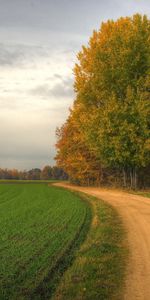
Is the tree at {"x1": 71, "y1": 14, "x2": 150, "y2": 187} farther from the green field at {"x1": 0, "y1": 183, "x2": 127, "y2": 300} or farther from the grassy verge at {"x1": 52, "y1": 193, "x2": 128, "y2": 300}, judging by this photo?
the grassy verge at {"x1": 52, "y1": 193, "x2": 128, "y2": 300}

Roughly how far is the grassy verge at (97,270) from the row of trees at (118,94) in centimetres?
2333

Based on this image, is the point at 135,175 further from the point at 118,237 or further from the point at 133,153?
the point at 118,237

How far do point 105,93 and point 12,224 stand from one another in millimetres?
26586

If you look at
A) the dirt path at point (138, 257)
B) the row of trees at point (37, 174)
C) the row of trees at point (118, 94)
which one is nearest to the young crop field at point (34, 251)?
the dirt path at point (138, 257)

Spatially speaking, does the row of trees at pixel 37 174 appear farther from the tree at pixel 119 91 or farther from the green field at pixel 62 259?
the green field at pixel 62 259

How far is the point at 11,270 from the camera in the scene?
30.7ft

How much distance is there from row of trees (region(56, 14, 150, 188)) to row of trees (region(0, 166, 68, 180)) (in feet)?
253

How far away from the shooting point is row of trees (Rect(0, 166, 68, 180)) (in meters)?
124

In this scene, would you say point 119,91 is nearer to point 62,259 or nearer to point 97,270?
point 62,259

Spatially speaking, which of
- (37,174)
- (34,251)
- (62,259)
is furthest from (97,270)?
(37,174)

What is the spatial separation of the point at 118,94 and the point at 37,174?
332 ft

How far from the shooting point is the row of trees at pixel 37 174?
124 metres

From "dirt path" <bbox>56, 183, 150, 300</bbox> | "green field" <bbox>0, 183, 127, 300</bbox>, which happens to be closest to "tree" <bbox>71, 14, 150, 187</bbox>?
"dirt path" <bbox>56, 183, 150, 300</bbox>

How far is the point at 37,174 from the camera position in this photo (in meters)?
139
